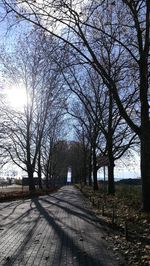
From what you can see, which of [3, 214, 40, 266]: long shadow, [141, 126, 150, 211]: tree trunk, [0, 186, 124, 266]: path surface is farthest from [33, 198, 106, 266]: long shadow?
[141, 126, 150, 211]: tree trunk

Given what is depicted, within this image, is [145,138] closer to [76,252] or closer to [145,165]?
[145,165]

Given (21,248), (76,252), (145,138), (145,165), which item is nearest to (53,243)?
(21,248)

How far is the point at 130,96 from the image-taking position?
31250 millimetres

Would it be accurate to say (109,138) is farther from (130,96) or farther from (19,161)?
(19,161)

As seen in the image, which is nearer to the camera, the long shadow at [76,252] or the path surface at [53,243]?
the long shadow at [76,252]

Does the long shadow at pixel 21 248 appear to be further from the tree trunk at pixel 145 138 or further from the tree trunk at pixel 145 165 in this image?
the tree trunk at pixel 145 138

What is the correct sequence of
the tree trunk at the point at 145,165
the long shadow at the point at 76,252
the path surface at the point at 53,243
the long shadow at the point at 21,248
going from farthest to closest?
the tree trunk at the point at 145,165, the path surface at the point at 53,243, the long shadow at the point at 76,252, the long shadow at the point at 21,248

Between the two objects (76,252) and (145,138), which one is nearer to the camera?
(76,252)

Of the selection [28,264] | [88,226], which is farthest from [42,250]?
[88,226]

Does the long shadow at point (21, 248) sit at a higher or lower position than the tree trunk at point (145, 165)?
lower

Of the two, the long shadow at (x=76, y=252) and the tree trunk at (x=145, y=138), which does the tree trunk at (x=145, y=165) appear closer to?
the tree trunk at (x=145, y=138)

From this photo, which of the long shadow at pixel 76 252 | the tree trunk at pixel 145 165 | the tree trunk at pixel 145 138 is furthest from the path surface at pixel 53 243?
the tree trunk at pixel 145 138

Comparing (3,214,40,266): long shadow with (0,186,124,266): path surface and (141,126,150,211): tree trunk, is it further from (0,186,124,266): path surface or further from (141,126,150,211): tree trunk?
(141,126,150,211): tree trunk

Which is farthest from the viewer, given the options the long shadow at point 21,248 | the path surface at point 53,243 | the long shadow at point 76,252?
the path surface at point 53,243
